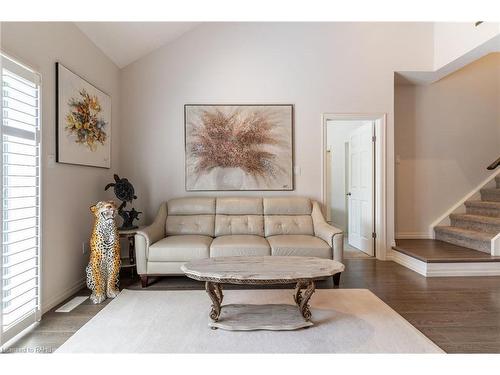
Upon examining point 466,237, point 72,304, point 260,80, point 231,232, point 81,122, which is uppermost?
point 260,80

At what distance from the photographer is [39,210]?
94.5 inches

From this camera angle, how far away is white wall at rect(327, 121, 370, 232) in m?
6.56

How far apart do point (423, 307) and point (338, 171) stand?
4365mm

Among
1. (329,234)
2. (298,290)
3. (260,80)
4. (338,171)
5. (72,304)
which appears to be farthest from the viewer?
(338,171)

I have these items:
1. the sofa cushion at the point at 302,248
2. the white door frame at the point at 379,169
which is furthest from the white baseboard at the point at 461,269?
the sofa cushion at the point at 302,248

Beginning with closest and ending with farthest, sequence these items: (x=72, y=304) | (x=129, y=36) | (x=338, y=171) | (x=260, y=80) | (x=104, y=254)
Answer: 1. (x=72, y=304)
2. (x=104, y=254)
3. (x=129, y=36)
4. (x=260, y=80)
5. (x=338, y=171)

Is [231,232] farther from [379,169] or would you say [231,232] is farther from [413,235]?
[413,235]

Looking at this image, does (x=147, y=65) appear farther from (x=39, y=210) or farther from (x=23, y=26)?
(x=39, y=210)

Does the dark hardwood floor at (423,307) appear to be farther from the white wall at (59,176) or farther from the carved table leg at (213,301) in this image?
the carved table leg at (213,301)

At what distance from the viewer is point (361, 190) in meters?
4.79

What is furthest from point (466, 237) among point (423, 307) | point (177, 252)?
point (177, 252)
